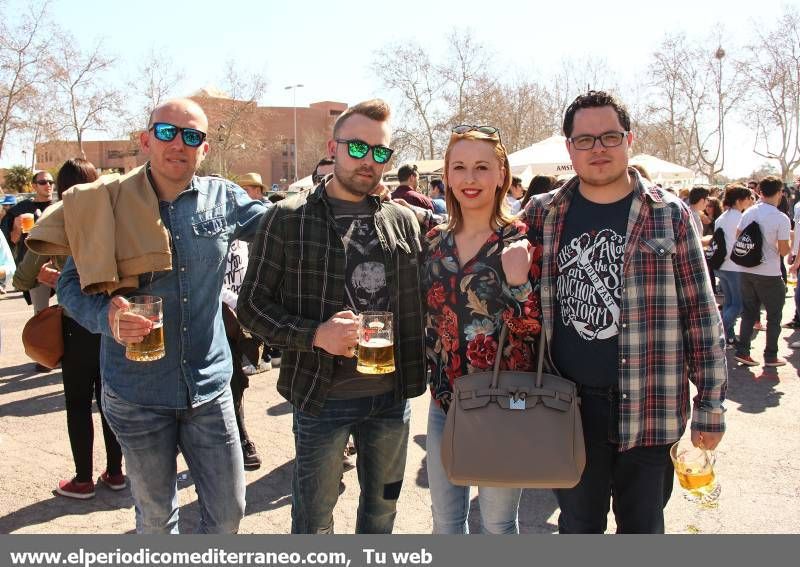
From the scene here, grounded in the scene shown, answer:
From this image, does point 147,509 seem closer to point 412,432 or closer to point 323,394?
point 323,394

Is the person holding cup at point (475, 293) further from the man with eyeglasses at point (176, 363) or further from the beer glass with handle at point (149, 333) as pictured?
the beer glass with handle at point (149, 333)

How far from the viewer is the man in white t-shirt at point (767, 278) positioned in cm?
714

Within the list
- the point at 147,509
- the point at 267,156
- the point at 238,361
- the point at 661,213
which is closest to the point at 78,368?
the point at 238,361

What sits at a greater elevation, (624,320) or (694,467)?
(624,320)

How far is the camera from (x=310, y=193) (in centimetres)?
267

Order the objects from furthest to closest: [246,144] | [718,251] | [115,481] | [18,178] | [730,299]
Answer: [246,144]
[18,178]
[730,299]
[718,251]
[115,481]

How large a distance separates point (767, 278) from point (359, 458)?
20.5 feet

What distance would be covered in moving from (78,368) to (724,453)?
4661mm

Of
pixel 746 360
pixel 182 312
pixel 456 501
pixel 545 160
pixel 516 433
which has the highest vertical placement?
pixel 545 160

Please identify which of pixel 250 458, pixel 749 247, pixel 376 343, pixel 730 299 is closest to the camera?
pixel 376 343

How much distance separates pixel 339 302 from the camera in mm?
2596

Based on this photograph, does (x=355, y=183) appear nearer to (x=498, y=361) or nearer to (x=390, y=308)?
(x=390, y=308)

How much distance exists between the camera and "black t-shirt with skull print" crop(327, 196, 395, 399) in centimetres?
260

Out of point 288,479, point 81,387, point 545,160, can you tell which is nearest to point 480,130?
point 288,479
